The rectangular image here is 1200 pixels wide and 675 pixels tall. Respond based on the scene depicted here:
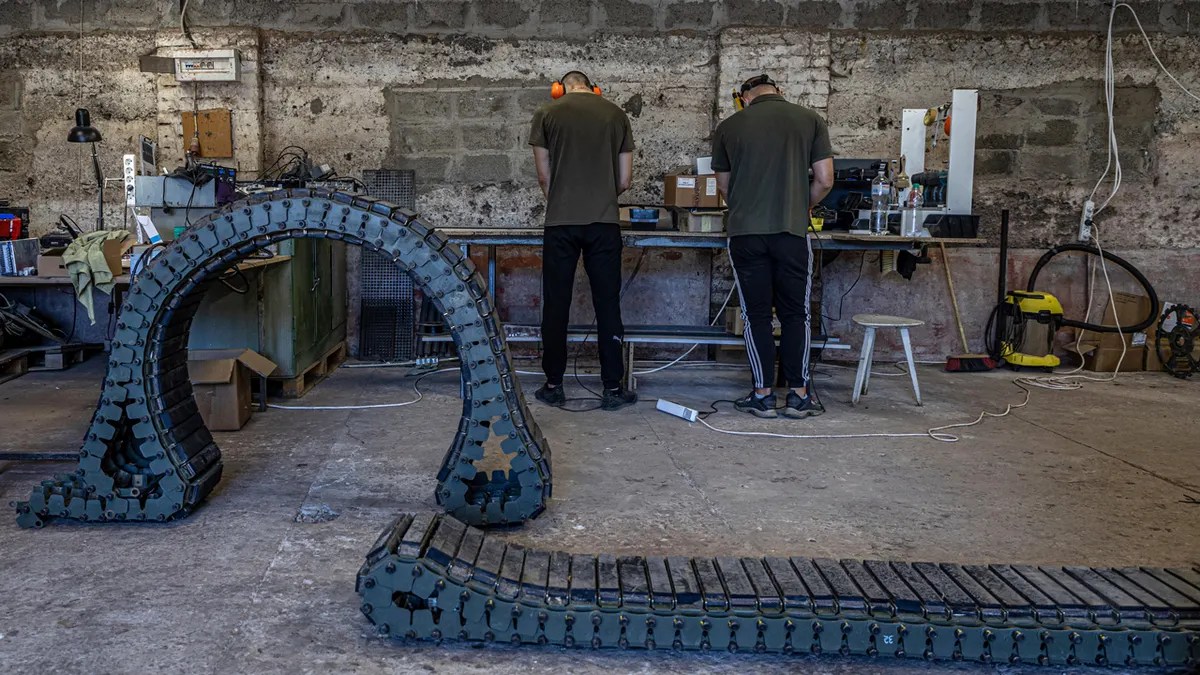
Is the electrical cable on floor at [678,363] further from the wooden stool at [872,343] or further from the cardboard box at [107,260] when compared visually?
the cardboard box at [107,260]

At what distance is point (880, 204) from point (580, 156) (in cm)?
183

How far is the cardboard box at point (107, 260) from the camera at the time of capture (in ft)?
15.0

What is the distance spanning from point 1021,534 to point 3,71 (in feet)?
22.1

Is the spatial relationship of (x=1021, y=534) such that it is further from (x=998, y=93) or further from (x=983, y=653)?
(x=998, y=93)

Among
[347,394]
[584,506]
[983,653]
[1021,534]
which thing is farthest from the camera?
[347,394]

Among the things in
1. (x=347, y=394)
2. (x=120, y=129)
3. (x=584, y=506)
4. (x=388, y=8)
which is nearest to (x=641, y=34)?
(x=388, y=8)

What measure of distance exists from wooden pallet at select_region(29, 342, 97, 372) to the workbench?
237cm

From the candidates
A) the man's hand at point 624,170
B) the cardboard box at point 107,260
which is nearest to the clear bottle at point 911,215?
the man's hand at point 624,170

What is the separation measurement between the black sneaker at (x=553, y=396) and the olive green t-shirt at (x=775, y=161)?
1.26m

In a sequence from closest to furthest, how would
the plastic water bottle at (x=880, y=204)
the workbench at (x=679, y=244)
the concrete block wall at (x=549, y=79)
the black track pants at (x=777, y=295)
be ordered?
the black track pants at (x=777, y=295), the workbench at (x=679, y=244), the plastic water bottle at (x=880, y=204), the concrete block wall at (x=549, y=79)

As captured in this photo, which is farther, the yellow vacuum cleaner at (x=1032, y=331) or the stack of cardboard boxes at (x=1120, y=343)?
the stack of cardboard boxes at (x=1120, y=343)

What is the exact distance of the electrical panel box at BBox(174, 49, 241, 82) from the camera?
6.12m

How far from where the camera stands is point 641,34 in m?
6.29

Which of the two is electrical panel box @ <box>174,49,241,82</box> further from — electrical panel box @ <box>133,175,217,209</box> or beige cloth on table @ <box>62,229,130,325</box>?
beige cloth on table @ <box>62,229,130,325</box>
